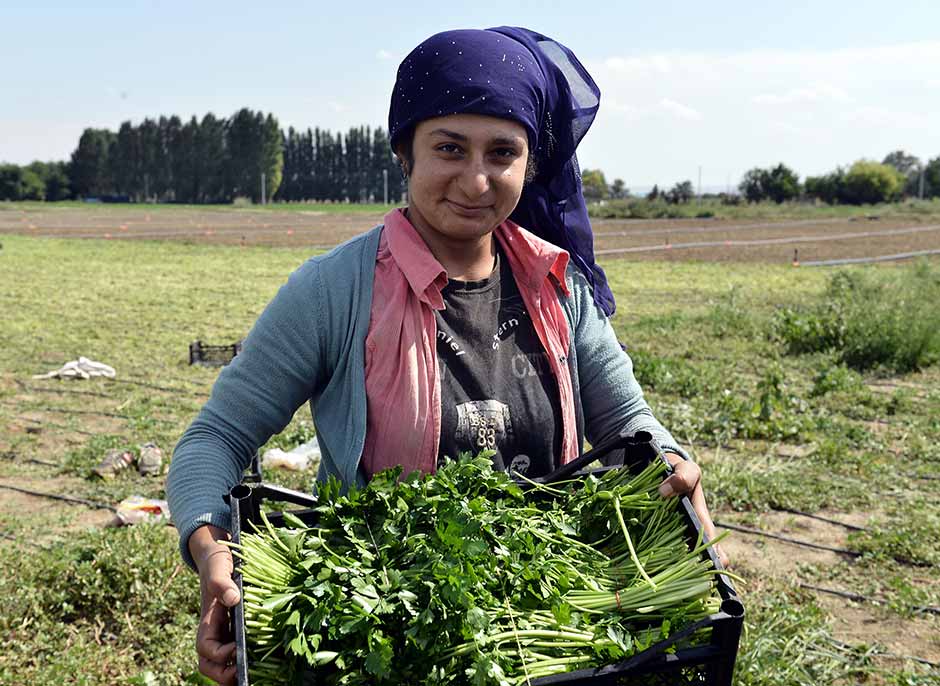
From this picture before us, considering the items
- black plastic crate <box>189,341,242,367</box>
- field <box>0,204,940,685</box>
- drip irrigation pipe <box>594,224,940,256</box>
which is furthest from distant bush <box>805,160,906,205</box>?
black plastic crate <box>189,341,242,367</box>

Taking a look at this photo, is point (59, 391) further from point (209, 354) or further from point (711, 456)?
point (711, 456)

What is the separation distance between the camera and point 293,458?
16.6ft

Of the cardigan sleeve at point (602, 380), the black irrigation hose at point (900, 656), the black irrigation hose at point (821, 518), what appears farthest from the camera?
the black irrigation hose at point (821, 518)

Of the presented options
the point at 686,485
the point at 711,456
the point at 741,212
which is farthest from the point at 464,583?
the point at 741,212

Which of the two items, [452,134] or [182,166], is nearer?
[452,134]

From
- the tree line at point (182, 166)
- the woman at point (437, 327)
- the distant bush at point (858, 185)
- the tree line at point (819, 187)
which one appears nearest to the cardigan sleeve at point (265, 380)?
the woman at point (437, 327)

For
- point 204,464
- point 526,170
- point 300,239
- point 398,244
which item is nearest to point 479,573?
point 204,464

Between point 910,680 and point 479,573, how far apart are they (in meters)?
2.41

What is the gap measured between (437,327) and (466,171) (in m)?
0.32

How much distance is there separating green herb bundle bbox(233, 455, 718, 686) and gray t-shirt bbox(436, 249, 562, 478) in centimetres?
22

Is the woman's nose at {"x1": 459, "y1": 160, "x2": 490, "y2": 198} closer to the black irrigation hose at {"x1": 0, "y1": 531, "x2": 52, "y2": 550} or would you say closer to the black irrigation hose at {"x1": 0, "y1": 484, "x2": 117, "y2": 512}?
the black irrigation hose at {"x1": 0, "y1": 531, "x2": 52, "y2": 550}

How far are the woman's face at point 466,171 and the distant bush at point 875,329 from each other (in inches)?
262

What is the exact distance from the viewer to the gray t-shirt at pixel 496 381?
1.78m

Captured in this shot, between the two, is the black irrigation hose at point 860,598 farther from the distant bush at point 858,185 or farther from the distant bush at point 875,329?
the distant bush at point 858,185
